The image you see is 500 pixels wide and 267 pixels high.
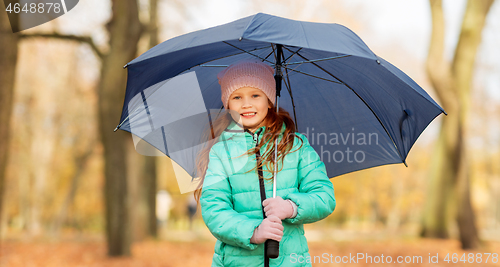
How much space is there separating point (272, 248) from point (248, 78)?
0.99 metres

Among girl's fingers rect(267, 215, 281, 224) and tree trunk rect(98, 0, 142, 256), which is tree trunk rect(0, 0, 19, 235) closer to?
tree trunk rect(98, 0, 142, 256)

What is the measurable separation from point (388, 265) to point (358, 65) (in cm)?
541

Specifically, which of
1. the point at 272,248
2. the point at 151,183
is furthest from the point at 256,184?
the point at 151,183

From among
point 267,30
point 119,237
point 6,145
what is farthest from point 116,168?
point 267,30

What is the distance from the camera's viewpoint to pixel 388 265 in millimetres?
7078

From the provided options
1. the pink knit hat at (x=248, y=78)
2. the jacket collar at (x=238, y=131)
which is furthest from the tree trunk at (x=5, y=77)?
the jacket collar at (x=238, y=131)

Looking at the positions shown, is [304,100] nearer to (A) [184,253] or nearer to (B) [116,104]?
(B) [116,104]

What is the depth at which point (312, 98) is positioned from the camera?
10.2 feet

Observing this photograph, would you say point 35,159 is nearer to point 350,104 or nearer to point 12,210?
point 12,210

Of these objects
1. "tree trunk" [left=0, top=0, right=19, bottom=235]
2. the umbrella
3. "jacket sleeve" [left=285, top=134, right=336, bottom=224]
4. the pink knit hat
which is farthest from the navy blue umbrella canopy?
"tree trunk" [left=0, top=0, right=19, bottom=235]

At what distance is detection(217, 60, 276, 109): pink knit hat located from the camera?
2455 millimetres

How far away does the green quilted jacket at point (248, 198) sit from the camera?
2059mm

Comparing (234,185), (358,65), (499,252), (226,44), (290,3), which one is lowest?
(499,252)

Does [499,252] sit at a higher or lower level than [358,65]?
lower
